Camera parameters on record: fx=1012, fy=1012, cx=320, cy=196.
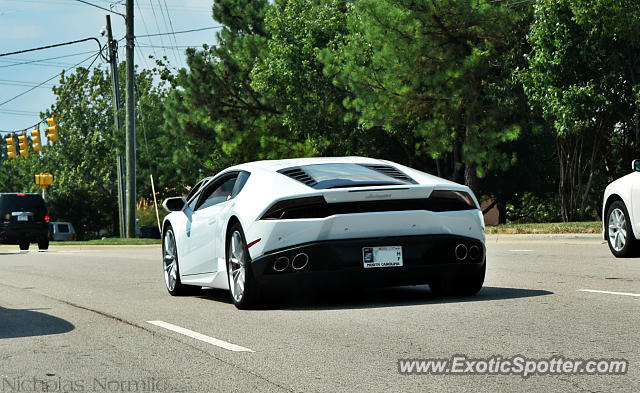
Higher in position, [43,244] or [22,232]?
[22,232]

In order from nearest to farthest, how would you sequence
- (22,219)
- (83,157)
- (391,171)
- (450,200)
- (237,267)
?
(450,200) < (237,267) < (391,171) < (22,219) < (83,157)

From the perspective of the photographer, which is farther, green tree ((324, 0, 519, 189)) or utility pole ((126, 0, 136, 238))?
utility pole ((126, 0, 136, 238))

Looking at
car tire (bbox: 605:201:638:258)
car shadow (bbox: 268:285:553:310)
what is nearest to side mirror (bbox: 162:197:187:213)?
car shadow (bbox: 268:285:553:310)

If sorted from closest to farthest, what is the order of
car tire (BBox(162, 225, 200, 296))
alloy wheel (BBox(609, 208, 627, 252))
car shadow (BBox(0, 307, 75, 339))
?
car shadow (BBox(0, 307, 75, 339))
car tire (BBox(162, 225, 200, 296))
alloy wheel (BBox(609, 208, 627, 252))

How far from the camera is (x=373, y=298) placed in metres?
10.0

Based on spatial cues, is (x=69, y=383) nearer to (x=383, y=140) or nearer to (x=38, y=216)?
(x=38, y=216)

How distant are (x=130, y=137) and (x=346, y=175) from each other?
28.7 metres

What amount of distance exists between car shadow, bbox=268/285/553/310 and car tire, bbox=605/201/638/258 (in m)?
4.20

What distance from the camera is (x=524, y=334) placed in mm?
7059

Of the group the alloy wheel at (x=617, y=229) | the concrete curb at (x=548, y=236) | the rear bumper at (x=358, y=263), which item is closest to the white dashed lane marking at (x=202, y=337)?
the rear bumper at (x=358, y=263)

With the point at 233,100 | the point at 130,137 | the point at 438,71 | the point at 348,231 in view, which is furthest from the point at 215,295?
the point at 233,100

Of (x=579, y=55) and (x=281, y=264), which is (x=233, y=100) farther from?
(x=281, y=264)

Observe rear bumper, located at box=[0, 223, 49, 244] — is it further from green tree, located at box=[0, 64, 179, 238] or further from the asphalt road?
green tree, located at box=[0, 64, 179, 238]

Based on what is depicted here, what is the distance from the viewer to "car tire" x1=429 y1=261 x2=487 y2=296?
31.3ft
